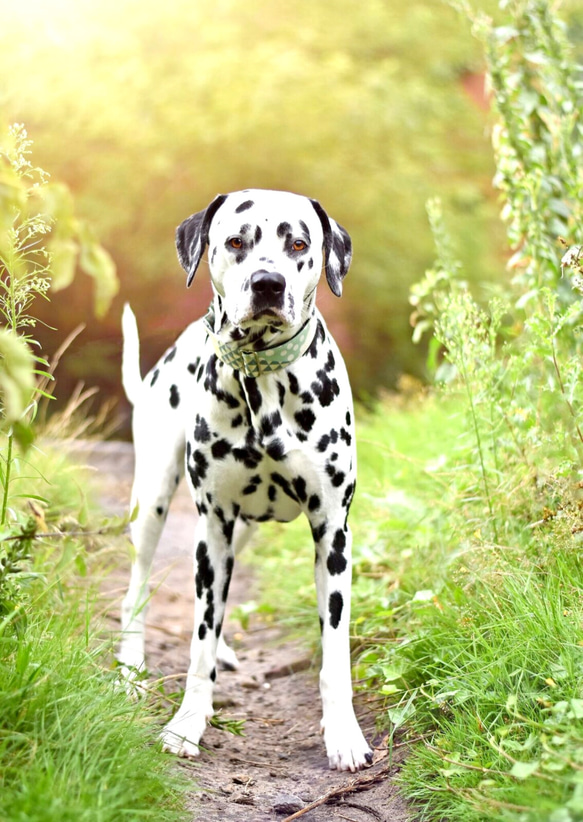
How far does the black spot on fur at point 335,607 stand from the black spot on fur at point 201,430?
0.66 meters

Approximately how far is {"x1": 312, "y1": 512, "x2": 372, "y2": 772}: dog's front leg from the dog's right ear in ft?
3.14

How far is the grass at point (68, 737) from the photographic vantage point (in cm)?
184

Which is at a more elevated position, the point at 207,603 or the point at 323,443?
the point at 323,443

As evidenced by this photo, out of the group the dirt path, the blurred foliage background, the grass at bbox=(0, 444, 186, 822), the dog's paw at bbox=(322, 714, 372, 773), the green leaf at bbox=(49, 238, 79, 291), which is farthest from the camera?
the blurred foliage background

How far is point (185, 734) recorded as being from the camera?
275 cm

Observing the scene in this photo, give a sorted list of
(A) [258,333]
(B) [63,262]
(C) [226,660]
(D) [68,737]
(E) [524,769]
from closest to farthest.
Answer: (B) [63,262]
(E) [524,769]
(D) [68,737]
(A) [258,333]
(C) [226,660]

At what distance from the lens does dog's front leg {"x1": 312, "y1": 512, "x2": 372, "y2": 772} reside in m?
2.67

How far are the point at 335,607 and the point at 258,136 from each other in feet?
23.4

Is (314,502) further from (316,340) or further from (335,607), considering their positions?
(316,340)

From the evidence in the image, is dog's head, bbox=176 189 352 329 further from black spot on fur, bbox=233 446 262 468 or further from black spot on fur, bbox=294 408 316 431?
black spot on fur, bbox=233 446 262 468

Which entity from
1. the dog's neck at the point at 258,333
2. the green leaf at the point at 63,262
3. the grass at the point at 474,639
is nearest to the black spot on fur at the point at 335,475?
the dog's neck at the point at 258,333

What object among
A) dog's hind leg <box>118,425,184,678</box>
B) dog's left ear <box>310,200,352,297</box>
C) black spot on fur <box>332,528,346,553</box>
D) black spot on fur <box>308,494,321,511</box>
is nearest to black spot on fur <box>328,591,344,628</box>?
black spot on fur <box>332,528,346,553</box>

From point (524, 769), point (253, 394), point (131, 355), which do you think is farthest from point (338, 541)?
point (131, 355)

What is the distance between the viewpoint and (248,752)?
287cm
